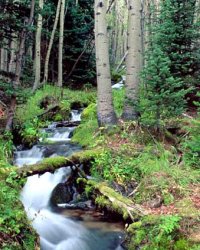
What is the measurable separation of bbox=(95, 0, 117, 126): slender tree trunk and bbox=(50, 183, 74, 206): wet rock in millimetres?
2518

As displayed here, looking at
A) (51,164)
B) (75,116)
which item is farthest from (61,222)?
(75,116)

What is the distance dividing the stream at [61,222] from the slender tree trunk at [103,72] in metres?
1.58

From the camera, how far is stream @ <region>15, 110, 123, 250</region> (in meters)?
6.36

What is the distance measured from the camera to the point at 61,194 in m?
8.02

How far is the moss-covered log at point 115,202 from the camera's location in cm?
654

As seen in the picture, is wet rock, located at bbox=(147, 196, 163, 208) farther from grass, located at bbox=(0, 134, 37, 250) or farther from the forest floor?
grass, located at bbox=(0, 134, 37, 250)

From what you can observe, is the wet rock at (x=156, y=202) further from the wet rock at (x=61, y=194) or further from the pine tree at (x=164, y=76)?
the pine tree at (x=164, y=76)

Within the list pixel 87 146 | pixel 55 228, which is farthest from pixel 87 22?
A: pixel 55 228

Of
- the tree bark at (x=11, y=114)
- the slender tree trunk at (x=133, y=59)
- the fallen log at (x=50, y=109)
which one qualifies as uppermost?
the slender tree trunk at (x=133, y=59)

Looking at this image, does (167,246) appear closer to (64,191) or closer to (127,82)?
(64,191)

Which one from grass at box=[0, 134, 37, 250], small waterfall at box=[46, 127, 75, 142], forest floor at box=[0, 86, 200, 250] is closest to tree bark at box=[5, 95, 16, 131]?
forest floor at box=[0, 86, 200, 250]

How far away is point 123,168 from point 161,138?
5.69ft

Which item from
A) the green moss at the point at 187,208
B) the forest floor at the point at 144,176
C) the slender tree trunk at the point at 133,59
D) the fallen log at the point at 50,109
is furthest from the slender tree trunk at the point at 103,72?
the green moss at the point at 187,208

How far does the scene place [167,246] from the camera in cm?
551
